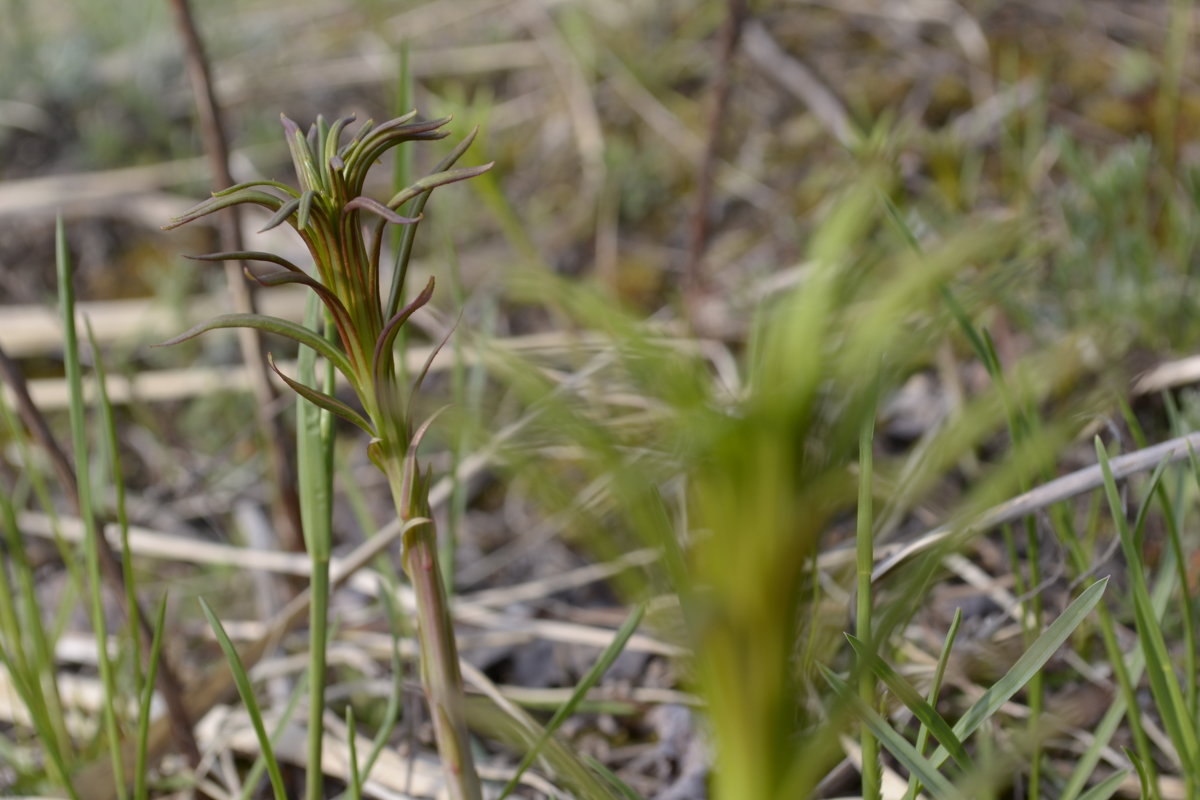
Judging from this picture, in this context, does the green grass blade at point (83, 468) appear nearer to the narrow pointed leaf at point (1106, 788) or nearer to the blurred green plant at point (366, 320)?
the blurred green plant at point (366, 320)

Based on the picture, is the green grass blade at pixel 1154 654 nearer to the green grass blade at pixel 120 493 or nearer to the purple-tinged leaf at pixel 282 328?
the purple-tinged leaf at pixel 282 328

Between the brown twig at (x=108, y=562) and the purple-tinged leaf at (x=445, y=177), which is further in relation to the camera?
the brown twig at (x=108, y=562)

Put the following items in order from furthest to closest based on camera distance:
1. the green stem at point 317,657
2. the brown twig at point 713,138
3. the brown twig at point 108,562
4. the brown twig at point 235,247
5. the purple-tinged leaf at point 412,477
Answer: the brown twig at point 713,138 < the brown twig at point 235,247 < the brown twig at point 108,562 < the green stem at point 317,657 < the purple-tinged leaf at point 412,477

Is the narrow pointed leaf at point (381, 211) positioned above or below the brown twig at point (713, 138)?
below

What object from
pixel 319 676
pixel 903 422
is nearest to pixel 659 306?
pixel 903 422

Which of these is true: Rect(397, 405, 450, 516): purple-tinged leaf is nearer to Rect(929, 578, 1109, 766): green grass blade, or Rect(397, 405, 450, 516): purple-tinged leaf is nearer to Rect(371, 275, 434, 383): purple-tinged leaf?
Rect(371, 275, 434, 383): purple-tinged leaf

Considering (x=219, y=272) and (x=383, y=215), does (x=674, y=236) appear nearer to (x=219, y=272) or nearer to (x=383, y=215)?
(x=219, y=272)

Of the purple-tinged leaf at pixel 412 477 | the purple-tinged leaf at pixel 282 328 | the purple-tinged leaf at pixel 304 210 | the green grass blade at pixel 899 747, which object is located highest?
the purple-tinged leaf at pixel 304 210

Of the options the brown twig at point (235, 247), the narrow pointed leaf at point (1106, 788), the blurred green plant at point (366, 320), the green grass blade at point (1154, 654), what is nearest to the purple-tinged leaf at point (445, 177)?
the blurred green plant at point (366, 320)

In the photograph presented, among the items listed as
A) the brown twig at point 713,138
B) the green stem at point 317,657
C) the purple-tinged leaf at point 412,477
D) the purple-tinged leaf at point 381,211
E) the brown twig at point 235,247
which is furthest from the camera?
the brown twig at point 713,138

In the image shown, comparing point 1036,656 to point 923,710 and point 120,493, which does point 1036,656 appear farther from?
point 120,493
